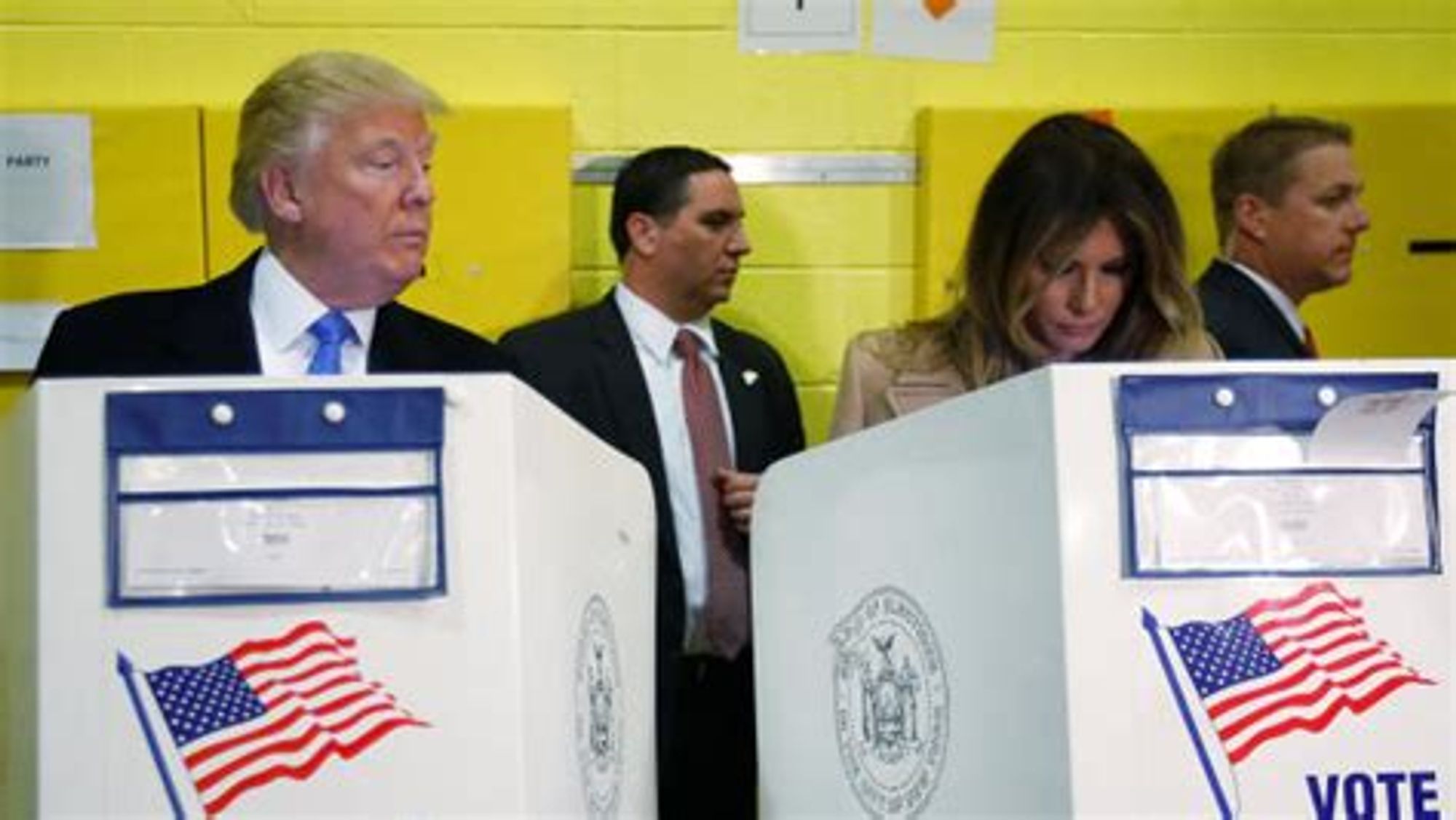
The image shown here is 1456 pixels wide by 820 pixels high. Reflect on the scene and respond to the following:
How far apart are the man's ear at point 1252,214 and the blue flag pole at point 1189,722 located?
2226mm

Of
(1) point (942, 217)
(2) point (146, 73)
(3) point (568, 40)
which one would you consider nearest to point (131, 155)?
(2) point (146, 73)

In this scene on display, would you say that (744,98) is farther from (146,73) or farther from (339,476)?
(339,476)

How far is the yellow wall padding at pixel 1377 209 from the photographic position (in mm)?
3283

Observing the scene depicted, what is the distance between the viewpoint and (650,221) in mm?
3107

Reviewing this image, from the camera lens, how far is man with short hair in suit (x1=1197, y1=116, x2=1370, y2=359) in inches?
123

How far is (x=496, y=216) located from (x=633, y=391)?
477 millimetres

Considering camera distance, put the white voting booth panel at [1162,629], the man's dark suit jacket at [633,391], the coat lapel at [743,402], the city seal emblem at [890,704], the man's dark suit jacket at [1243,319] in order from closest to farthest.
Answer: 1. the white voting booth panel at [1162,629]
2. the city seal emblem at [890,704]
3. the man's dark suit jacket at [1243,319]
4. the man's dark suit jacket at [633,391]
5. the coat lapel at [743,402]

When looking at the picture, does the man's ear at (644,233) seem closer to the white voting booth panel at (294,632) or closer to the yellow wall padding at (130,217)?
the yellow wall padding at (130,217)

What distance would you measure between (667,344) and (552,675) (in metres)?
1.85

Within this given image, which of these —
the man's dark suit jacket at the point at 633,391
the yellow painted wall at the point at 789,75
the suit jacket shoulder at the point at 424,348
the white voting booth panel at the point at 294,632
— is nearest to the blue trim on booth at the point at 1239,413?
the white voting booth panel at the point at 294,632

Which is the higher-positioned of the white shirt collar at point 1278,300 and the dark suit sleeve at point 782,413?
the white shirt collar at point 1278,300

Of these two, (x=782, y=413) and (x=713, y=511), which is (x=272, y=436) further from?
(x=782, y=413)

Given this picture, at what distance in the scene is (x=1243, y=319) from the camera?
279 centimetres

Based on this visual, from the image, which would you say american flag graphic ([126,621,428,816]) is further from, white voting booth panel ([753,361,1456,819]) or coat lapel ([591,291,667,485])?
coat lapel ([591,291,667,485])
